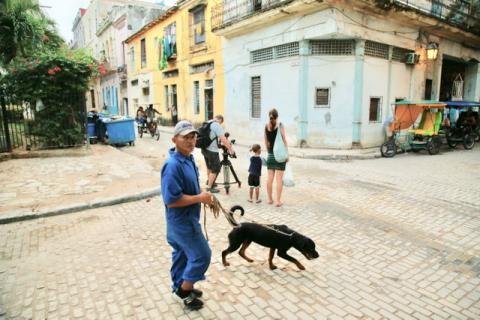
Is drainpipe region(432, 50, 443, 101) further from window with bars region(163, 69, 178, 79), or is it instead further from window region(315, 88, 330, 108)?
window with bars region(163, 69, 178, 79)

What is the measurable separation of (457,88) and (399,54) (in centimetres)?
840

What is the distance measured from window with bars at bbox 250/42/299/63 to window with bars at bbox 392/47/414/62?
4488 millimetres

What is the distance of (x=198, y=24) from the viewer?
19375 mm

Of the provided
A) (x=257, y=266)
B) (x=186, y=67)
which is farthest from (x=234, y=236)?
(x=186, y=67)

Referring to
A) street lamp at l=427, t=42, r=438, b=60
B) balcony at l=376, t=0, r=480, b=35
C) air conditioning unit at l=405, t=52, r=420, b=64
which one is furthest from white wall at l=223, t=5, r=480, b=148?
balcony at l=376, t=0, r=480, b=35

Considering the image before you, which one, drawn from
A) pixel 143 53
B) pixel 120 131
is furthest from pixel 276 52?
pixel 143 53

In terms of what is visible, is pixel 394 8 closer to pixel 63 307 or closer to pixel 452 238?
pixel 452 238

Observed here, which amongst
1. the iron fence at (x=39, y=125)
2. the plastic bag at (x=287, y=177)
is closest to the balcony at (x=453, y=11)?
the plastic bag at (x=287, y=177)

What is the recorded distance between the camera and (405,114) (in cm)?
1370

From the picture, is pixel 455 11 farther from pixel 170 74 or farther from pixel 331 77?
pixel 170 74

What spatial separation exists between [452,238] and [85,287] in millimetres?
4813

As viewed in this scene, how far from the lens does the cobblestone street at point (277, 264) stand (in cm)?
314

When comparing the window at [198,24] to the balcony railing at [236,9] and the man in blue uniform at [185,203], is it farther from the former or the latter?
the man in blue uniform at [185,203]

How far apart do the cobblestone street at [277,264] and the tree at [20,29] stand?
27.1 feet
